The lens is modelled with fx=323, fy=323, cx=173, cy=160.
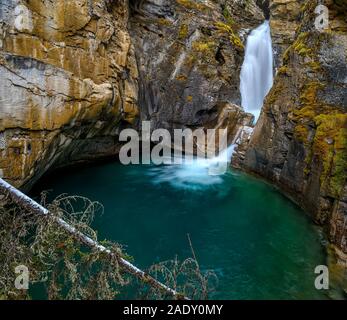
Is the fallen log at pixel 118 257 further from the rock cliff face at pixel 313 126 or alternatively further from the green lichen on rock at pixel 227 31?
the green lichen on rock at pixel 227 31

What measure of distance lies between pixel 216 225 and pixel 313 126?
4.97m

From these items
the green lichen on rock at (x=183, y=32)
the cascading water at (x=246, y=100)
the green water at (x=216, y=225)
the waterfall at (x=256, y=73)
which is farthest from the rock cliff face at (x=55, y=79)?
the waterfall at (x=256, y=73)

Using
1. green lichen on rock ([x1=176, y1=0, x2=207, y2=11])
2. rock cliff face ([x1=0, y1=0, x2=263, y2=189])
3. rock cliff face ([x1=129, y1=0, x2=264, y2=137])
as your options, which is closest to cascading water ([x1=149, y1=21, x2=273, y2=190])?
rock cliff face ([x1=0, y1=0, x2=263, y2=189])

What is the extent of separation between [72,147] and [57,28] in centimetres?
486

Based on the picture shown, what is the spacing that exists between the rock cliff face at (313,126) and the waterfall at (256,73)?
20.1 ft

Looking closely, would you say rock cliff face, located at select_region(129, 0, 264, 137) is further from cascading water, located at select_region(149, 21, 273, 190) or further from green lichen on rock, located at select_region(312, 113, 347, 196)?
green lichen on rock, located at select_region(312, 113, 347, 196)

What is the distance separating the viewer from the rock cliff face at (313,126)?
31.6 ft

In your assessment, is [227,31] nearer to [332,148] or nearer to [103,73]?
[103,73]

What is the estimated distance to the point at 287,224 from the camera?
1095 centimetres

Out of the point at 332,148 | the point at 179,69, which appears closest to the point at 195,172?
the point at 179,69

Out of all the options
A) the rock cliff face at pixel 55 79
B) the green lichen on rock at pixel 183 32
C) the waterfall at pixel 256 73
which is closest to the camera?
the rock cliff face at pixel 55 79

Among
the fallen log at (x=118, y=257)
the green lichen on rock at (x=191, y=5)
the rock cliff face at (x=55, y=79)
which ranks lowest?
the fallen log at (x=118, y=257)

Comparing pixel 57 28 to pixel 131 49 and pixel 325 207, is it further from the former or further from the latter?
pixel 325 207
